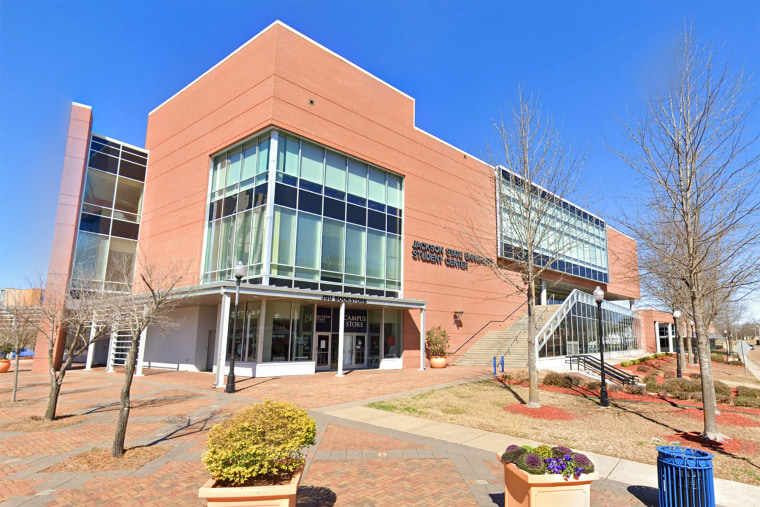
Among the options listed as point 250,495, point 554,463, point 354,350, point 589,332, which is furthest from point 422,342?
point 250,495

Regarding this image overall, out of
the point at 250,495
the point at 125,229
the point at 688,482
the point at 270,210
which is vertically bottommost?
the point at 688,482

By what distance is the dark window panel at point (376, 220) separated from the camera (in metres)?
26.8

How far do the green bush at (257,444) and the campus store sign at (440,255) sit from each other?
23818mm

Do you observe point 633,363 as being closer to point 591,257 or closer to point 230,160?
point 591,257

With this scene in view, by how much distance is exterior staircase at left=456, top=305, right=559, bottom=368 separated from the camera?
87.5 ft

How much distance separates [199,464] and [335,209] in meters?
18.5

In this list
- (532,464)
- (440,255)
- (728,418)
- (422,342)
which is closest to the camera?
(532,464)

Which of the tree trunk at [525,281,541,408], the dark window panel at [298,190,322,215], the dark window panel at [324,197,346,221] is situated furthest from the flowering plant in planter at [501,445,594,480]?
the dark window panel at [324,197,346,221]

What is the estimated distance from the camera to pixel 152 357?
27859 mm

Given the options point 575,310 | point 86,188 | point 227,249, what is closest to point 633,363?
point 575,310

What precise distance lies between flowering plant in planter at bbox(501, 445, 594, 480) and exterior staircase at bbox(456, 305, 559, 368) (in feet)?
70.1

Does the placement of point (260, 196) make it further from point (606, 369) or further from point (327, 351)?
point (606, 369)

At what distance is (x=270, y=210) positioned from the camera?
71.1 ft

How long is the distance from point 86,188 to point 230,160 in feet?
36.7
